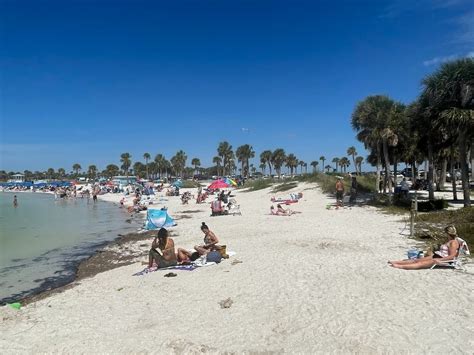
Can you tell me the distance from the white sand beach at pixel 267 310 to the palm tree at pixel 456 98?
800cm

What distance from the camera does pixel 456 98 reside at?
1728cm

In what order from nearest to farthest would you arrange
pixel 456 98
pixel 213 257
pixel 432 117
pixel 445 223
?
1. pixel 213 257
2. pixel 445 223
3. pixel 456 98
4. pixel 432 117

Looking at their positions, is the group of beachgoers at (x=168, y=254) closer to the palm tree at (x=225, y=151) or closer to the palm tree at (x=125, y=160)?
the palm tree at (x=225, y=151)

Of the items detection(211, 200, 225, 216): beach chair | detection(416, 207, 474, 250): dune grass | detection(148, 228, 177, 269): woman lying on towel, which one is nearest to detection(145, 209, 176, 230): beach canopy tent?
detection(211, 200, 225, 216): beach chair

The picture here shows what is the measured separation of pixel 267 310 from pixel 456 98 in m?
15.2

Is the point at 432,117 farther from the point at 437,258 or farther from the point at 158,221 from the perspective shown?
the point at 158,221

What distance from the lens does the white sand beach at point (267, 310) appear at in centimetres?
539

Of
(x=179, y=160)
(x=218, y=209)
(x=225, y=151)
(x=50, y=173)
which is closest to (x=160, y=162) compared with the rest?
(x=179, y=160)

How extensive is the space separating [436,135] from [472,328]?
1618cm

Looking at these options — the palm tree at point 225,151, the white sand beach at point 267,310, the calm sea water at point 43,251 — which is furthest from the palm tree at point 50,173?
the white sand beach at point 267,310

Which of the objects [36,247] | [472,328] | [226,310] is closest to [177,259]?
[226,310]

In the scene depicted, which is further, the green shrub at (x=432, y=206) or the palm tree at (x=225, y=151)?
the palm tree at (x=225, y=151)

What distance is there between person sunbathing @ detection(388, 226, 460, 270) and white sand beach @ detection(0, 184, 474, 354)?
21 cm

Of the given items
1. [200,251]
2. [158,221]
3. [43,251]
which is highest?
[200,251]
